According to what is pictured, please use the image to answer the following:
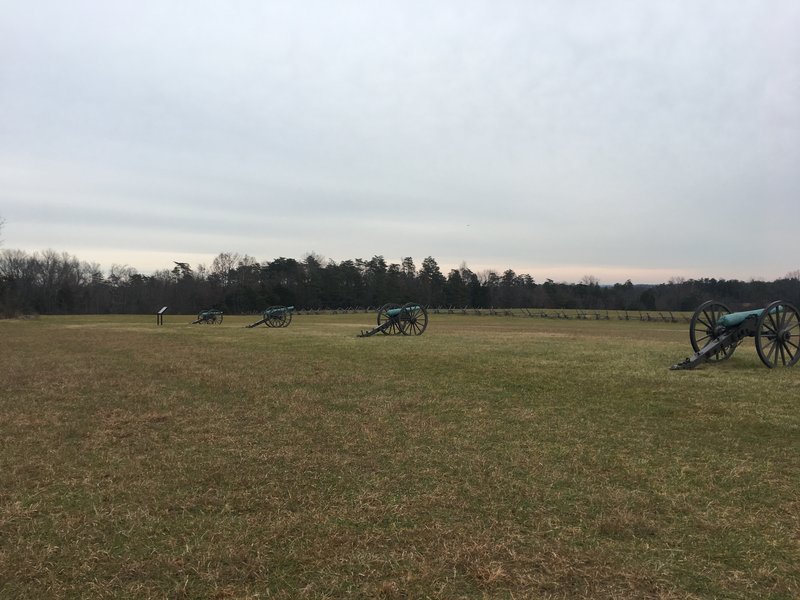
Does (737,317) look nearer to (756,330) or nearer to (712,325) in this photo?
(756,330)

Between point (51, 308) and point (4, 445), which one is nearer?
point (4, 445)

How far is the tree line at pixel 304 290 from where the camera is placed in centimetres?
7950

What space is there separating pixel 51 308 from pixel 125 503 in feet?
290

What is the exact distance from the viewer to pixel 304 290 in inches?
3305

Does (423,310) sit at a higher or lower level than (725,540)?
higher

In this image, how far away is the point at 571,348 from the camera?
50.3 ft

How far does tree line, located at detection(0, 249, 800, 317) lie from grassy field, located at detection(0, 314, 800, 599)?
72.6 meters

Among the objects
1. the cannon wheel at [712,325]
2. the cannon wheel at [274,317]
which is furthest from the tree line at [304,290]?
the cannon wheel at [712,325]

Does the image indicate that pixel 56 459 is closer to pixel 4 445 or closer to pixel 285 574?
pixel 4 445

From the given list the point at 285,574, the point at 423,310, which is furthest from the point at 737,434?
the point at 423,310

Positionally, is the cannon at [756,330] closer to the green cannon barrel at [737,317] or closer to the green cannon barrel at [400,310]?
the green cannon barrel at [737,317]

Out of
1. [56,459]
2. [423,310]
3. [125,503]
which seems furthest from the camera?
[423,310]

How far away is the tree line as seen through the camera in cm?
7950

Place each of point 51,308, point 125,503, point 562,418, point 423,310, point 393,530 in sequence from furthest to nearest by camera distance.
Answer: point 51,308
point 423,310
point 562,418
point 125,503
point 393,530
